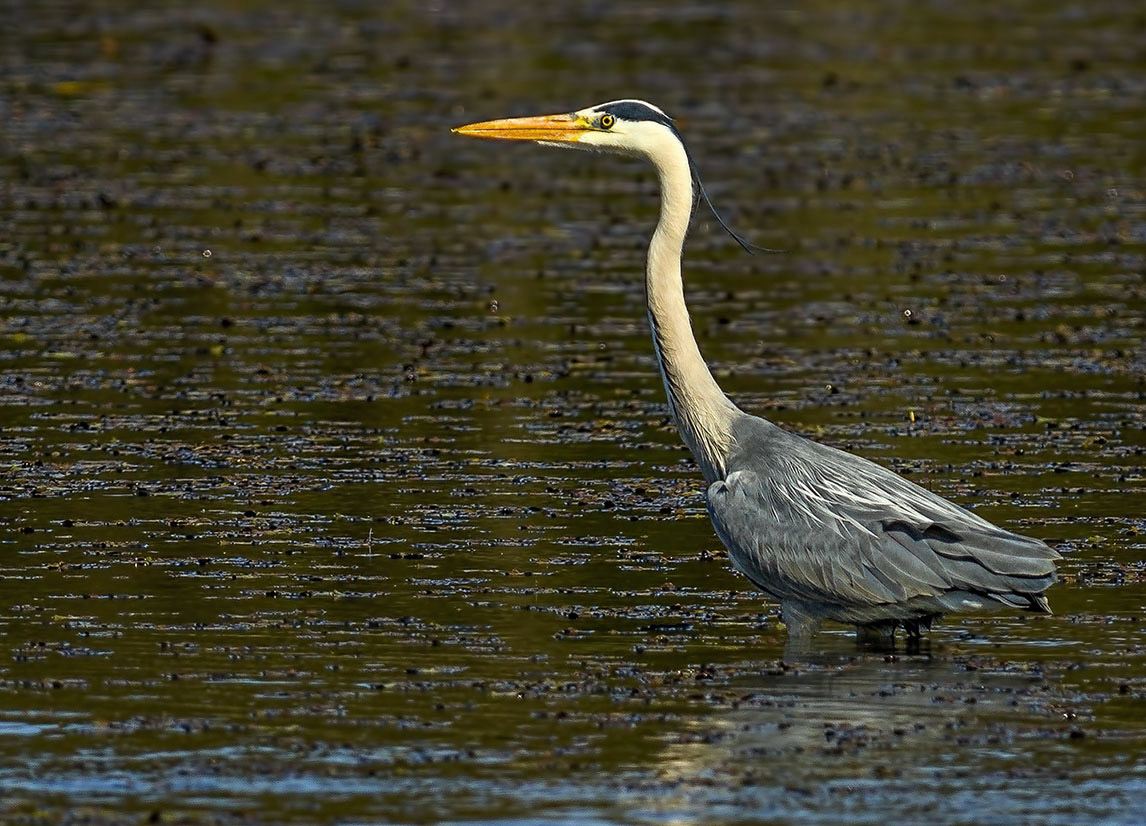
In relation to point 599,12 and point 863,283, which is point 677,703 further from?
point 599,12

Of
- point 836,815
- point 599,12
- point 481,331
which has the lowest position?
point 836,815

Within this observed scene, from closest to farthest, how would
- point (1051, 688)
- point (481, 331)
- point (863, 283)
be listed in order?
point (1051, 688), point (481, 331), point (863, 283)

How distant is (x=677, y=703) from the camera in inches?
376

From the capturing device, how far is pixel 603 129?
12.0 metres

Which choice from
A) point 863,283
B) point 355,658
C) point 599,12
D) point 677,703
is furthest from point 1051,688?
point 599,12

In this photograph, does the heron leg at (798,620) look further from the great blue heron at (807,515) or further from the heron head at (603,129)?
the heron head at (603,129)

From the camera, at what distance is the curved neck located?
1156cm

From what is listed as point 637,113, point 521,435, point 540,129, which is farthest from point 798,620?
point 521,435

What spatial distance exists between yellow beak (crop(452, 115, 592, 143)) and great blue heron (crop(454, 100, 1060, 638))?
0.05 metres

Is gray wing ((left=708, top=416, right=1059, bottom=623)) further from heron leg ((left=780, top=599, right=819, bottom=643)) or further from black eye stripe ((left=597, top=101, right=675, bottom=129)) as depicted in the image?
black eye stripe ((left=597, top=101, right=675, bottom=129))

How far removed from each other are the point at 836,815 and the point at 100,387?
29.3ft

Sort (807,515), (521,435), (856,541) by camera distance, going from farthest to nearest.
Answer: (521,435)
(807,515)
(856,541)

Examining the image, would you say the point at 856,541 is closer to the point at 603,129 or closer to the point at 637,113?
the point at 637,113

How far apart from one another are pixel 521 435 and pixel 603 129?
10.4 ft
